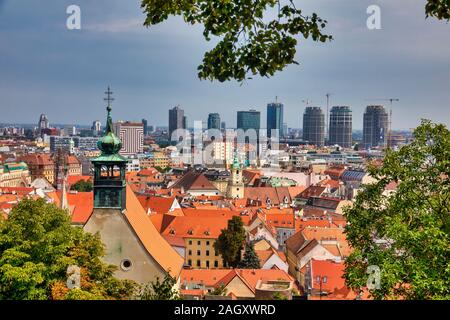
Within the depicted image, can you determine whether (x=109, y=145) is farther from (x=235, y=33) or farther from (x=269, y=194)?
(x=269, y=194)

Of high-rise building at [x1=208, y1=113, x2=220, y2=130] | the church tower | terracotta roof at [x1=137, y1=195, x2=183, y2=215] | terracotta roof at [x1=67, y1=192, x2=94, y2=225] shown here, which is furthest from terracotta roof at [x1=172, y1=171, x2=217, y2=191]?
terracotta roof at [x1=67, y1=192, x2=94, y2=225]

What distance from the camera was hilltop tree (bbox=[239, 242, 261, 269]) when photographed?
36594mm

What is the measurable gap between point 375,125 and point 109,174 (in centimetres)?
13968

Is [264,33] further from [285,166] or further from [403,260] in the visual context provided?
[285,166]

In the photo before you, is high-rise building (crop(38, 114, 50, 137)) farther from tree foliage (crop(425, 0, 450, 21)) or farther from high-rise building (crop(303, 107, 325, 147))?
high-rise building (crop(303, 107, 325, 147))

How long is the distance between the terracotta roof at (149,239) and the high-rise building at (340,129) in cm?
13542

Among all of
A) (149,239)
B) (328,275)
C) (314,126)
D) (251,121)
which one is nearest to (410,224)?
(149,239)

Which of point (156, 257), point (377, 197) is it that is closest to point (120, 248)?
point (156, 257)

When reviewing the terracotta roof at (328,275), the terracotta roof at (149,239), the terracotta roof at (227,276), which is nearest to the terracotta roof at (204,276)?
the terracotta roof at (227,276)

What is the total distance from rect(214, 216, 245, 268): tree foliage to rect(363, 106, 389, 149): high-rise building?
107058mm

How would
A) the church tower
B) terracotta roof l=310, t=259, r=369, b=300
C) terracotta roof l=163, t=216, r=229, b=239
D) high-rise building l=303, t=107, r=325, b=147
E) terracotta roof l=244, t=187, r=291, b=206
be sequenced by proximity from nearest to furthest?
terracotta roof l=310, t=259, r=369, b=300 < terracotta roof l=163, t=216, r=229, b=239 < the church tower < terracotta roof l=244, t=187, r=291, b=206 < high-rise building l=303, t=107, r=325, b=147

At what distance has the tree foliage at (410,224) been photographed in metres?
8.57
